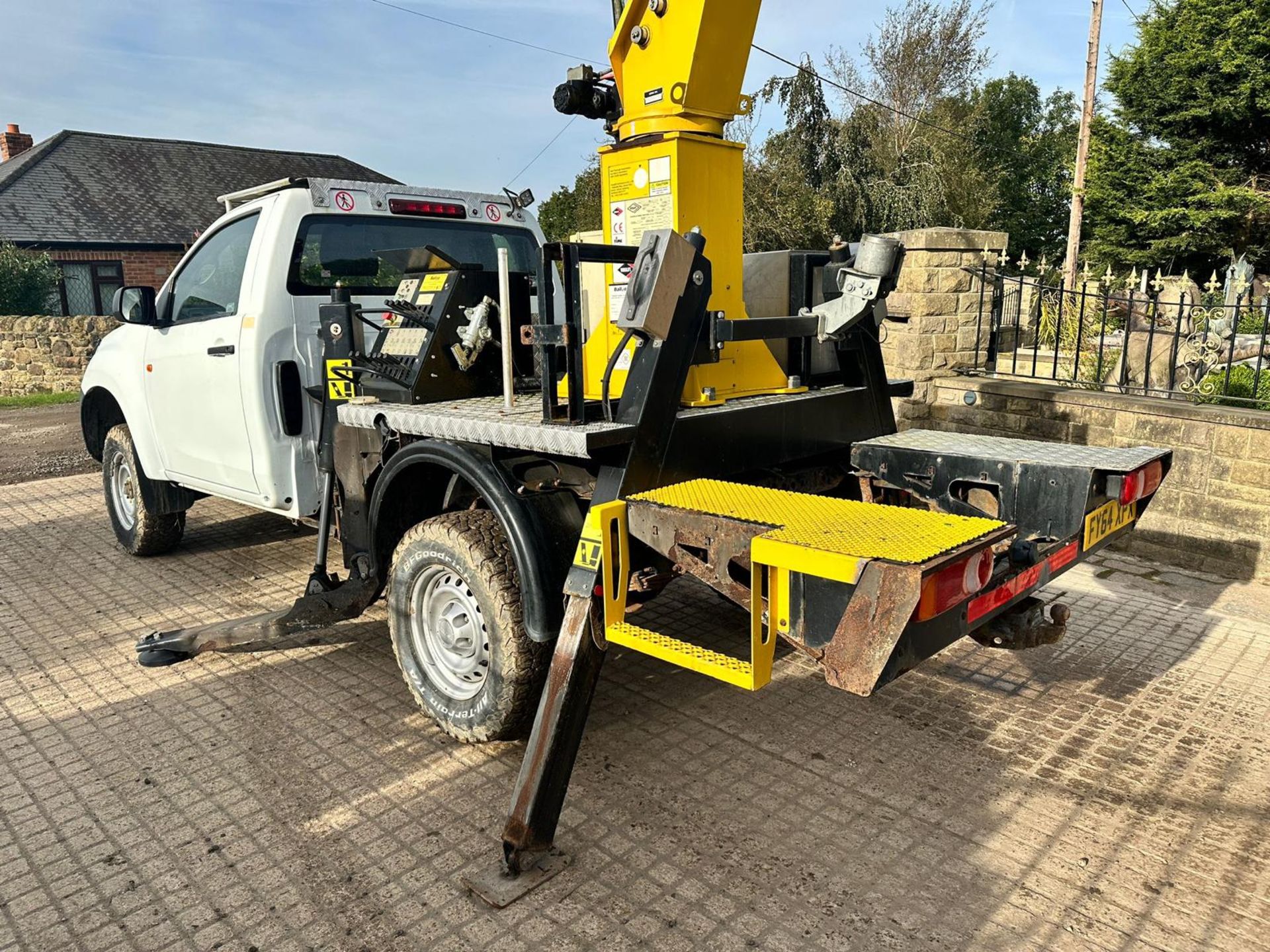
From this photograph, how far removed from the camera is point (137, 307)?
18.1ft

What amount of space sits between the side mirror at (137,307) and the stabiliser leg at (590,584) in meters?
3.91

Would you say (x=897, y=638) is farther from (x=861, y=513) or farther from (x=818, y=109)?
(x=818, y=109)

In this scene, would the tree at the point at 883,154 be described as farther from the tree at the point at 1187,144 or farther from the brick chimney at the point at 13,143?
the brick chimney at the point at 13,143

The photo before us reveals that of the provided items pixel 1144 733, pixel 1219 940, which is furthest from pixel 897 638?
pixel 1144 733

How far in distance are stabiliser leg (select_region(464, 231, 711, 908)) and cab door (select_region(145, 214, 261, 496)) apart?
2794 millimetres

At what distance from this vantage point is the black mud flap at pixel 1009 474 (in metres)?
3.22

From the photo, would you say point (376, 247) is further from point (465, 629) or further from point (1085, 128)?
point (1085, 128)

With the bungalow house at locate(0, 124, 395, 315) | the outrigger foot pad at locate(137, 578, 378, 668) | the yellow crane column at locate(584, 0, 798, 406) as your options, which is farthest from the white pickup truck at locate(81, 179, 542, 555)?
the bungalow house at locate(0, 124, 395, 315)

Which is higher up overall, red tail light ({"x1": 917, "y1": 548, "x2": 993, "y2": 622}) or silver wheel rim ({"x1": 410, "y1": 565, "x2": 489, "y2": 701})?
red tail light ({"x1": 917, "y1": 548, "x2": 993, "y2": 622})

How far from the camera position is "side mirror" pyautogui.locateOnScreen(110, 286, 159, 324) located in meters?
5.48

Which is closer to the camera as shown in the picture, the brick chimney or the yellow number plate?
the yellow number plate

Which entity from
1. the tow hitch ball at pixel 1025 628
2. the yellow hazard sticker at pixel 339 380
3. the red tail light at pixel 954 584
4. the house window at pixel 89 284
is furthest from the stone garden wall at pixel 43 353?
the red tail light at pixel 954 584

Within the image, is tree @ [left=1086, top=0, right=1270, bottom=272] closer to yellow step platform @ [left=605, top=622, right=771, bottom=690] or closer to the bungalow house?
the bungalow house

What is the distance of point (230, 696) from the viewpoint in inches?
168
